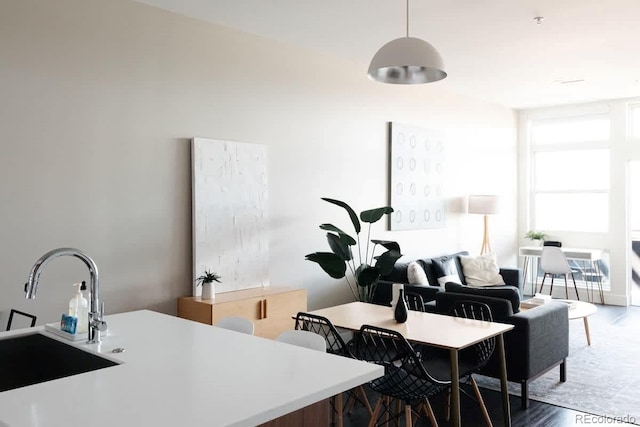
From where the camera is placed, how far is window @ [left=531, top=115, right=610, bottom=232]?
331 inches

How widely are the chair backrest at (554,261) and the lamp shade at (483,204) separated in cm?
105

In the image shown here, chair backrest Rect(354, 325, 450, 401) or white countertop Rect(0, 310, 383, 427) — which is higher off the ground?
white countertop Rect(0, 310, 383, 427)

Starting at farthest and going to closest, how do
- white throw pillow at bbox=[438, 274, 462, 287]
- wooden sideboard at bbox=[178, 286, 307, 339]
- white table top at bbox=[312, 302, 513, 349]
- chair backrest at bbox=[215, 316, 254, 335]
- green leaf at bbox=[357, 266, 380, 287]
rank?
white throw pillow at bbox=[438, 274, 462, 287] → green leaf at bbox=[357, 266, 380, 287] → wooden sideboard at bbox=[178, 286, 307, 339] → white table top at bbox=[312, 302, 513, 349] → chair backrest at bbox=[215, 316, 254, 335]

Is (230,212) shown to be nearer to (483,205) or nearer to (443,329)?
(443,329)

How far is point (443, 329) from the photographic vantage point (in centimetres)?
339

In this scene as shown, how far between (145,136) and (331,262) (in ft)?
6.35

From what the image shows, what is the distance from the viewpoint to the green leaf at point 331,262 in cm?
502

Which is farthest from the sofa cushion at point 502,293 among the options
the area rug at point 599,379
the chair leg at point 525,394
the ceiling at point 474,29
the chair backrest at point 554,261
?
the chair backrest at point 554,261

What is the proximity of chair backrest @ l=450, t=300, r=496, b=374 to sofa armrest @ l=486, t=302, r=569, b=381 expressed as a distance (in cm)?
21

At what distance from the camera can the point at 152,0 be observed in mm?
4070

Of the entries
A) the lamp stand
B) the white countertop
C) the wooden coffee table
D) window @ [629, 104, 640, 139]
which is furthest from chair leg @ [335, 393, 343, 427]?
window @ [629, 104, 640, 139]

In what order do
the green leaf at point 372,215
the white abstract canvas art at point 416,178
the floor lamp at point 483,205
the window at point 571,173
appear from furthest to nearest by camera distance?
the window at point 571,173 < the floor lamp at point 483,205 < the white abstract canvas art at point 416,178 < the green leaf at point 372,215

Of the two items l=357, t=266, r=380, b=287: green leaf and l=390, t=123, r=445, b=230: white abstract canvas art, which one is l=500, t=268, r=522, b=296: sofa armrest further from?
l=357, t=266, r=380, b=287: green leaf

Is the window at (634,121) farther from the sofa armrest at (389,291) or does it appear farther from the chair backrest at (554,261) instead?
the sofa armrest at (389,291)
